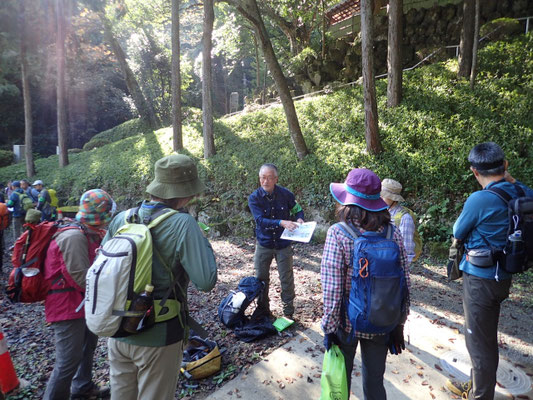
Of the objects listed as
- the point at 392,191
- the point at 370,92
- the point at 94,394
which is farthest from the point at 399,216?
the point at 370,92

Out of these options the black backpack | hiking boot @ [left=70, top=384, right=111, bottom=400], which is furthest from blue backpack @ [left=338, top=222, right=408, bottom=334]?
hiking boot @ [left=70, top=384, right=111, bottom=400]

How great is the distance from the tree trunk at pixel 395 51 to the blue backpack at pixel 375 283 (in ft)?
31.1

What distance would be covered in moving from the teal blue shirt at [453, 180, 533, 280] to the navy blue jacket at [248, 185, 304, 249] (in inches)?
87.9

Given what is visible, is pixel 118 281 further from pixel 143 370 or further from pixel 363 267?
pixel 363 267

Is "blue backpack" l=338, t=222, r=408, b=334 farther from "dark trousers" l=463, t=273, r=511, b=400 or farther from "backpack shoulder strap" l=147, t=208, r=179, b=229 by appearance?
"backpack shoulder strap" l=147, t=208, r=179, b=229

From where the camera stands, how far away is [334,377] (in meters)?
2.11

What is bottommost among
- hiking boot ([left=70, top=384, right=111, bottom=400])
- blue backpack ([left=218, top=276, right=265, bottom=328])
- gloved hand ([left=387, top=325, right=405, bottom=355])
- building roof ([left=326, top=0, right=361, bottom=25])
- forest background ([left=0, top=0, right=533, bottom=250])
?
hiking boot ([left=70, top=384, right=111, bottom=400])

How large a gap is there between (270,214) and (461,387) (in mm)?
2764

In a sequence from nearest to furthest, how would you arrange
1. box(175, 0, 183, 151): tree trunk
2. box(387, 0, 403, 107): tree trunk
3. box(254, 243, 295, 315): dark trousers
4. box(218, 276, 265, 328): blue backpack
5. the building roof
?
box(218, 276, 265, 328): blue backpack → box(254, 243, 295, 315): dark trousers → box(387, 0, 403, 107): tree trunk → box(175, 0, 183, 151): tree trunk → the building roof

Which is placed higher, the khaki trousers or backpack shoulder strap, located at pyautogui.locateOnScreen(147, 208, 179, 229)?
backpack shoulder strap, located at pyautogui.locateOnScreen(147, 208, 179, 229)

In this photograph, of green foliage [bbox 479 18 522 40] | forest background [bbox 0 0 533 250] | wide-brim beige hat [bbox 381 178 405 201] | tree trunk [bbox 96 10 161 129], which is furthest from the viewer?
tree trunk [bbox 96 10 161 129]

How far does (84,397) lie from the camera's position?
3285 millimetres

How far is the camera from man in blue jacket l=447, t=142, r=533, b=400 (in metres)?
2.46

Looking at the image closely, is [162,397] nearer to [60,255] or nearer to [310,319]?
[60,255]
